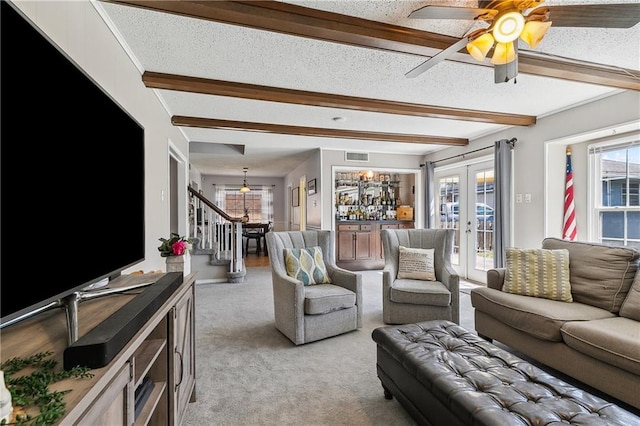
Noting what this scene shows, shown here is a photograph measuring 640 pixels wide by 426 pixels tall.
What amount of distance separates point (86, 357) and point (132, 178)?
1079 mm

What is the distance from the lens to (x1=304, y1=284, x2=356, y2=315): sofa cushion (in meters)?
2.77

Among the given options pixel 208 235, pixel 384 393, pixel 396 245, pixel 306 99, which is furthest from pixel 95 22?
pixel 208 235

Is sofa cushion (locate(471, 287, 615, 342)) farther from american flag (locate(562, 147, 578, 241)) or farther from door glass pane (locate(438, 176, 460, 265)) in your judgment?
door glass pane (locate(438, 176, 460, 265))

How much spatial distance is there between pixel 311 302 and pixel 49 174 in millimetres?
2161

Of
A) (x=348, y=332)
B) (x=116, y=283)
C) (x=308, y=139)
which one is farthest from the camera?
(x=308, y=139)

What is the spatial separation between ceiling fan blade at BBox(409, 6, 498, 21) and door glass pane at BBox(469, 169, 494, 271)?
3.92 meters

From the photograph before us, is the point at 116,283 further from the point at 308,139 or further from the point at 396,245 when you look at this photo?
the point at 308,139

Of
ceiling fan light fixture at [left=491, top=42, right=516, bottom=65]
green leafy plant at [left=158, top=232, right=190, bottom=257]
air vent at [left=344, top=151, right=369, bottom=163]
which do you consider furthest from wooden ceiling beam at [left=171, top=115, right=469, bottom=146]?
ceiling fan light fixture at [left=491, top=42, right=516, bottom=65]

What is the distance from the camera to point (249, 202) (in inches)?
427

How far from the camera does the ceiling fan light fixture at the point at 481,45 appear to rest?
5.98 feet

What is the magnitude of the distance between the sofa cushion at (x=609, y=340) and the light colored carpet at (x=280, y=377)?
3.87 ft

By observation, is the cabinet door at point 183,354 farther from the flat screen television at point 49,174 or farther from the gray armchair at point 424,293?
the gray armchair at point 424,293

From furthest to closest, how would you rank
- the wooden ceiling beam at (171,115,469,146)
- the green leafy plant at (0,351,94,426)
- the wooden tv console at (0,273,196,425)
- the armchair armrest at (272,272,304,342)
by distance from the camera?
the wooden ceiling beam at (171,115,469,146), the armchair armrest at (272,272,304,342), the wooden tv console at (0,273,196,425), the green leafy plant at (0,351,94,426)

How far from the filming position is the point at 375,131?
507 centimetres
